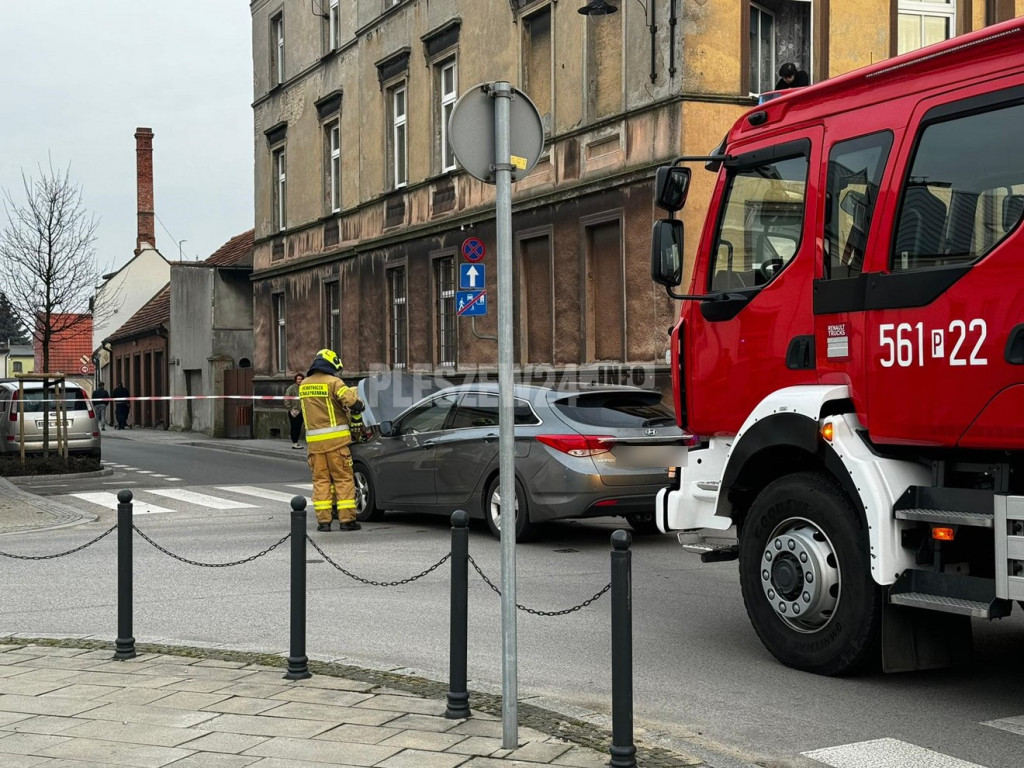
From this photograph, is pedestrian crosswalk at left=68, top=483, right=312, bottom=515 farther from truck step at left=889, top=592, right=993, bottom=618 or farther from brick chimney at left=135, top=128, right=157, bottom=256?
brick chimney at left=135, top=128, right=157, bottom=256

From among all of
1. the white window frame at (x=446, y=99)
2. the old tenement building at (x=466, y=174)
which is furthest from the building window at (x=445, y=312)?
the white window frame at (x=446, y=99)

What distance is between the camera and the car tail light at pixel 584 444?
458 inches

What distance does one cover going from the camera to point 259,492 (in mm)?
18953

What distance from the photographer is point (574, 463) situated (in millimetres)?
11602

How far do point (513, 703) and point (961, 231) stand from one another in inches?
117

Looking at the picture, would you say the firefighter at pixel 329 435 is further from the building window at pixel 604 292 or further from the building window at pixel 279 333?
the building window at pixel 279 333

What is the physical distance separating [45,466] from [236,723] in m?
18.4

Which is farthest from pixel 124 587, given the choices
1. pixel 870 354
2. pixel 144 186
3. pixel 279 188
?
pixel 144 186

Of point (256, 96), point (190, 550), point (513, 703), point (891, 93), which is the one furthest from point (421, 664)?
point (256, 96)

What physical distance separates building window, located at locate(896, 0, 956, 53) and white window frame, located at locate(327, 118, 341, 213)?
14852 mm

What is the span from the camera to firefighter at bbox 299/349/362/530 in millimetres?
13555

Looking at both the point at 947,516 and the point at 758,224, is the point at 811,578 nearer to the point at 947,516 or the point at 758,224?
the point at 947,516

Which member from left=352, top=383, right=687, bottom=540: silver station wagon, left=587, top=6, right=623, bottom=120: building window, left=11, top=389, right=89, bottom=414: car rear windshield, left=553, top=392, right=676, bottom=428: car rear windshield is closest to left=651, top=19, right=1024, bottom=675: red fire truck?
left=352, top=383, right=687, bottom=540: silver station wagon

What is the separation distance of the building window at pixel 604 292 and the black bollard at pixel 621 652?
15.8 m
